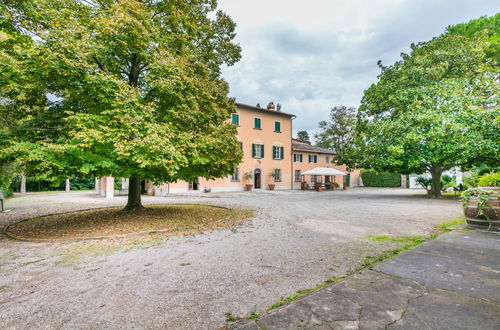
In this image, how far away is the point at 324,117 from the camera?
147ft

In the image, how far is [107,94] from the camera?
18.8 ft

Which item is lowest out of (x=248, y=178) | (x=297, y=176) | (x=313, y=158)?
(x=248, y=178)

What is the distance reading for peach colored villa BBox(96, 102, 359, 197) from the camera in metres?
22.4

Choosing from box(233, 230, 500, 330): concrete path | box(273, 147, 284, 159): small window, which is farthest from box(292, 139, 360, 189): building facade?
box(233, 230, 500, 330): concrete path

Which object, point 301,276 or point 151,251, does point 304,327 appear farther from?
point 151,251

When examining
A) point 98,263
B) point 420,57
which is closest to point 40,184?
point 98,263

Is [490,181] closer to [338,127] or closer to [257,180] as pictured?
[257,180]

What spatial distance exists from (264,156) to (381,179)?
18.8 m

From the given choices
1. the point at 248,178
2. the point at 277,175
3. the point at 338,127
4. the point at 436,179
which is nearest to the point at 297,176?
the point at 277,175

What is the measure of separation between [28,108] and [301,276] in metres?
8.72

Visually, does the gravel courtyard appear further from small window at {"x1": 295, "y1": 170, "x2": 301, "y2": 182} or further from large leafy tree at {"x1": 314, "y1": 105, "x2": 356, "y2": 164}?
large leafy tree at {"x1": 314, "y1": 105, "x2": 356, "y2": 164}

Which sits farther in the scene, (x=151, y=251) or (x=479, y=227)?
(x=479, y=227)

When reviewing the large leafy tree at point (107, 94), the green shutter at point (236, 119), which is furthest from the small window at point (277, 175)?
the large leafy tree at point (107, 94)

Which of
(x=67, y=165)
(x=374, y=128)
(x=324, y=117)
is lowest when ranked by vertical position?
(x=67, y=165)
